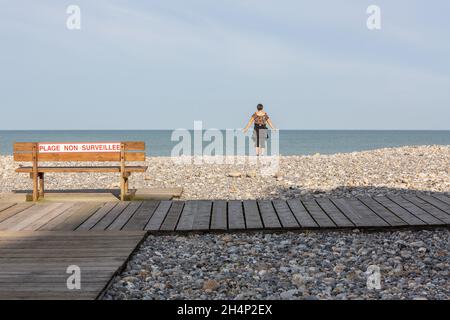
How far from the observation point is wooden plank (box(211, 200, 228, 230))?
8422 mm

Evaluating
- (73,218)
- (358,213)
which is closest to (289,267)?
(358,213)

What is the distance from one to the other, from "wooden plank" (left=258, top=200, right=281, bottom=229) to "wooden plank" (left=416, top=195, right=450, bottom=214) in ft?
9.83

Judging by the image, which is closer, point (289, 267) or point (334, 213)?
point (289, 267)

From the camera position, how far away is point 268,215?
9.18 m

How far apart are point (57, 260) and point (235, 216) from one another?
3.52 meters

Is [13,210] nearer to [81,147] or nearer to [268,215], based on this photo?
[81,147]

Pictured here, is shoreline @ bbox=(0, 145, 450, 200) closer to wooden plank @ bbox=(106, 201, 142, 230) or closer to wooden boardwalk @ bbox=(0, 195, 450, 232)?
wooden boardwalk @ bbox=(0, 195, 450, 232)

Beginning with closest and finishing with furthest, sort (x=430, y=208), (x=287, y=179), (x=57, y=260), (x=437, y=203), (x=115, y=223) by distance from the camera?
1. (x=57, y=260)
2. (x=115, y=223)
3. (x=430, y=208)
4. (x=437, y=203)
5. (x=287, y=179)

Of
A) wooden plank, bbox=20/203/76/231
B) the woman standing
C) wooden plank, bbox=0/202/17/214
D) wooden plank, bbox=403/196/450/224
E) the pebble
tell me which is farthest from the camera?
the woman standing

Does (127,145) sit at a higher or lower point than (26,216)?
higher

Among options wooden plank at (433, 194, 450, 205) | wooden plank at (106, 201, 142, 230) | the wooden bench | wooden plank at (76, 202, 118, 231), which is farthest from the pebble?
the wooden bench
